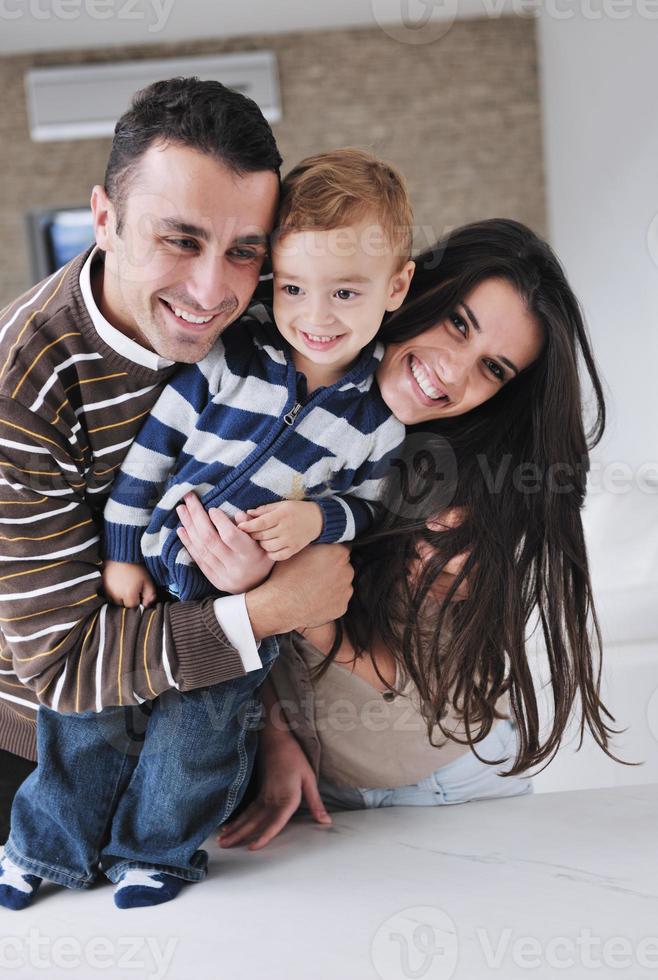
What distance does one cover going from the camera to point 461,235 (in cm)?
122

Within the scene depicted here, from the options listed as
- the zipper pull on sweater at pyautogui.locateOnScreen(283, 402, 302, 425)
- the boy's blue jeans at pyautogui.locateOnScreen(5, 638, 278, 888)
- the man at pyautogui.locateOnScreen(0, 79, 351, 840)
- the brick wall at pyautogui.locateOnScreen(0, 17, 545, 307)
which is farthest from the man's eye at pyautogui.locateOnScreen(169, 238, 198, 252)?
the brick wall at pyautogui.locateOnScreen(0, 17, 545, 307)

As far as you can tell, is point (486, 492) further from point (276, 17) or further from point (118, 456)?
point (276, 17)

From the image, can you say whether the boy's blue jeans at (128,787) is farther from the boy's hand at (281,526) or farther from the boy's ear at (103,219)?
the boy's ear at (103,219)

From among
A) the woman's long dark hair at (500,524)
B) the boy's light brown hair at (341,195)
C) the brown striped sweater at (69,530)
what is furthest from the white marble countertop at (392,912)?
the boy's light brown hair at (341,195)

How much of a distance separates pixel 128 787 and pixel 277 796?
9.1 inches

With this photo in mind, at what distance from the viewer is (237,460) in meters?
1.13

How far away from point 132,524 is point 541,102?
4718 mm

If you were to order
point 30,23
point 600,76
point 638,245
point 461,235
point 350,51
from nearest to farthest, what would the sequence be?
1. point 461,235
2. point 638,245
3. point 600,76
4. point 30,23
5. point 350,51

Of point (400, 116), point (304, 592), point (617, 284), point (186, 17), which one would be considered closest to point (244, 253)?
point (304, 592)

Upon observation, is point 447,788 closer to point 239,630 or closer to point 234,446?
point 239,630

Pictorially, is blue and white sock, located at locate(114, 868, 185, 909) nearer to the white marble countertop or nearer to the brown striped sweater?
the white marble countertop

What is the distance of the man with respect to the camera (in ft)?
3.30

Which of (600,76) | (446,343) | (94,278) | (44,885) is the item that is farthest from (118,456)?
(600,76)

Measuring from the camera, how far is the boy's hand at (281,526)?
111 cm
